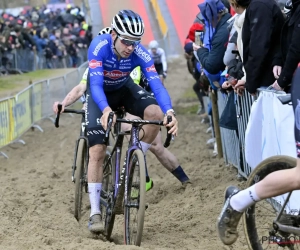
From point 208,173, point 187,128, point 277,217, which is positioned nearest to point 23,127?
point 187,128

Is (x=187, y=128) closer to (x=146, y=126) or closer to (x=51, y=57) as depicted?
(x=146, y=126)

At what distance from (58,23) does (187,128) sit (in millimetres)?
19843

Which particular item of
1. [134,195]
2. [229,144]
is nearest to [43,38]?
[229,144]

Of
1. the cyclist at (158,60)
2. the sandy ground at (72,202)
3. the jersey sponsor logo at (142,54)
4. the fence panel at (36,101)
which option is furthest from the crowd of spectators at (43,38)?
the jersey sponsor logo at (142,54)

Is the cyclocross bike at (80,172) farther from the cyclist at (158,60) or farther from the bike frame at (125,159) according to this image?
the cyclist at (158,60)

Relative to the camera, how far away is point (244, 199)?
4738 mm

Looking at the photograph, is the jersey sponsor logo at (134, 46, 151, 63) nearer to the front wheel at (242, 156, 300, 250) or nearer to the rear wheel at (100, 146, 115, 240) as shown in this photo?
the rear wheel at (100, 146, 115, 240)

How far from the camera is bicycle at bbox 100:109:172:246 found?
6023 mm

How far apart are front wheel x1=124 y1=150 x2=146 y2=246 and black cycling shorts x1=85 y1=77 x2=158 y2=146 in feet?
1.94

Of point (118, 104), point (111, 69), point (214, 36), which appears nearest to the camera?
point (111, 69)

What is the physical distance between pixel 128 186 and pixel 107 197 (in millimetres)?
619

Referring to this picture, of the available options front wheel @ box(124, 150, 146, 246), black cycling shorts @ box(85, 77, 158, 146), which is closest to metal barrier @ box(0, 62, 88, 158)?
black cycling shorts @ box(85, 77, 158, 146)

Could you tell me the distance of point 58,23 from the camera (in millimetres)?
34375

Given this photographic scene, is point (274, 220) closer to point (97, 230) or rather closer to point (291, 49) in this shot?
point (291, 49)
